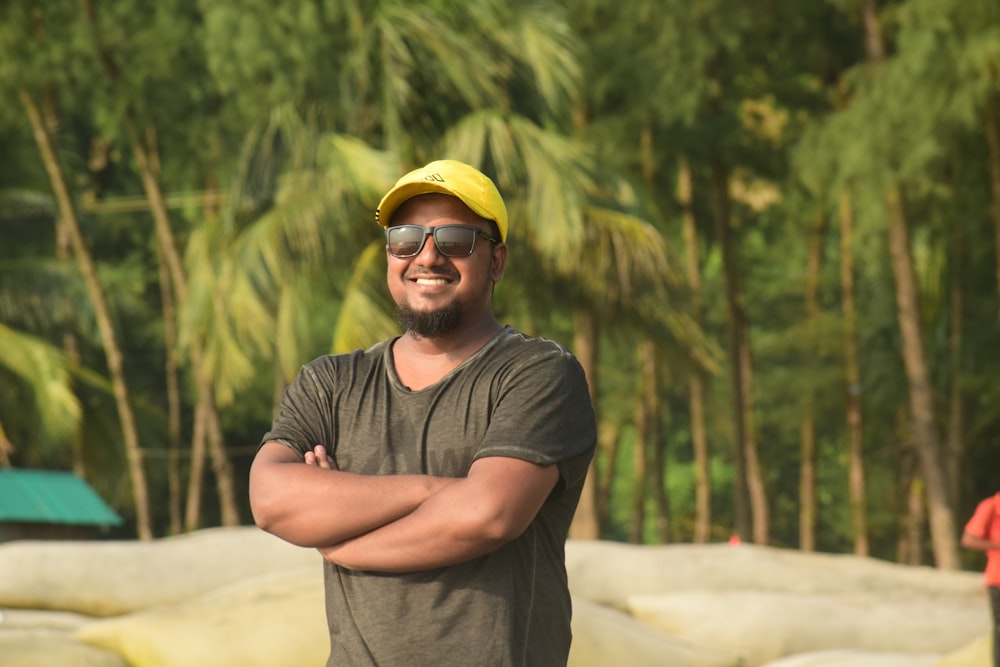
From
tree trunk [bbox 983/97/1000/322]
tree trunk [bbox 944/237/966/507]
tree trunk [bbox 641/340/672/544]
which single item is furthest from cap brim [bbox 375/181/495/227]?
tree trunk [bbox 641/340/672/544]

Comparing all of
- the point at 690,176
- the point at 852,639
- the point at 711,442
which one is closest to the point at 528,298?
the point at 852,639

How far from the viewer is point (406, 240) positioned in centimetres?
300

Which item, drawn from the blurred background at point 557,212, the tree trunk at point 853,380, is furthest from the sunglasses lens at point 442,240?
the tree trunk at point 853,380

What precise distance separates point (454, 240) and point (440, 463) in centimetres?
39

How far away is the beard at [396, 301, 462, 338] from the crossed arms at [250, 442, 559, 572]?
0.26m

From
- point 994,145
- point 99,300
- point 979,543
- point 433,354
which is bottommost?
point 979,543

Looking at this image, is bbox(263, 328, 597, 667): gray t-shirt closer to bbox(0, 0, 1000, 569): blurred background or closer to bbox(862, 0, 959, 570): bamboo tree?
bbox(0, 0, 1000, 569): blurred background

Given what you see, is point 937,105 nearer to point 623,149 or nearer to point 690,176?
point 623,149

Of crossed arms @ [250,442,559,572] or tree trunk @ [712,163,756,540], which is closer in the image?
crossed arms @ [250,442,559,572]

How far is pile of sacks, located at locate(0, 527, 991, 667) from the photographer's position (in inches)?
299

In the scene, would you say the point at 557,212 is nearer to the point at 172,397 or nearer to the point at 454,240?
the point at 454,240

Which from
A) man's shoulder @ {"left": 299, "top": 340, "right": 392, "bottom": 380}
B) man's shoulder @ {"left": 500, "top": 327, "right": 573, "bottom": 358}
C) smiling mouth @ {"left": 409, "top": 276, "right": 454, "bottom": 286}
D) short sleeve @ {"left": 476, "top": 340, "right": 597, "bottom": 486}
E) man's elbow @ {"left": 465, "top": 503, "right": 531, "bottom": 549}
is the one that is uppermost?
smiling mouth @ {"left": 409, "top": 276, "right": 454, "bottom": 286}

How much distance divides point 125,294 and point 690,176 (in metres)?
10.8

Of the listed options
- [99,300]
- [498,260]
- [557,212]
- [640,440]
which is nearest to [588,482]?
[557,212]
